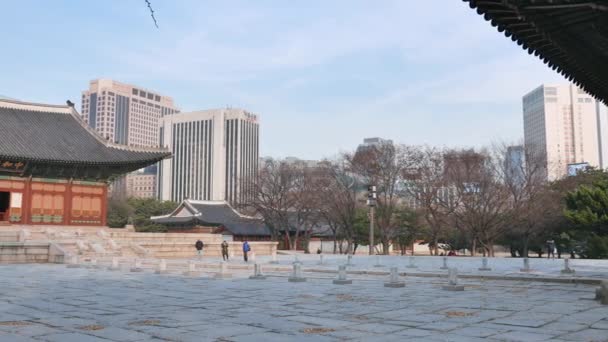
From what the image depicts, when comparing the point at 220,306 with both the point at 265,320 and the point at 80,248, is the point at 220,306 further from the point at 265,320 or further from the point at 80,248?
the point at 80,248

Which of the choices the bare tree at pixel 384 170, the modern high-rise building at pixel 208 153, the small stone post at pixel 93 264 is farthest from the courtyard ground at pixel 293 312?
A: the modern high-rise building at pixel 208 153

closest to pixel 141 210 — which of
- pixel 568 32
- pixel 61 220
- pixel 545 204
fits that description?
pixel 61 220

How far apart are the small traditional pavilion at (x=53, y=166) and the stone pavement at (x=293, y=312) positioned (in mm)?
20186

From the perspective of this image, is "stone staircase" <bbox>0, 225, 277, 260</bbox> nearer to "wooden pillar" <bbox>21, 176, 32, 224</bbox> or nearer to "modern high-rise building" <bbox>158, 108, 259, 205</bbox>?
"wooden pillar" <bbox>21, 176, 32, 224</bbox>

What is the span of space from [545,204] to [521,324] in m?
33.2

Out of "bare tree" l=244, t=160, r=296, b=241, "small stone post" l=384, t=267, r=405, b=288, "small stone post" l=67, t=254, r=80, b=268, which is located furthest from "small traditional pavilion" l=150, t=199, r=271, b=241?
"small stone post" l=384, t=267, r=405, b=288

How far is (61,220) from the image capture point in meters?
35.3

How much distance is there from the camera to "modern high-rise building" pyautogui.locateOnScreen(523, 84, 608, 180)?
3563 inches

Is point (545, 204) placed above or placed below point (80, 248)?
above

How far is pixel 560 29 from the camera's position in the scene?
859cm

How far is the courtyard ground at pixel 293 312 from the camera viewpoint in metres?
7.43

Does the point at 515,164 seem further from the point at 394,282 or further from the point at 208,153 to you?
the point at 208,153

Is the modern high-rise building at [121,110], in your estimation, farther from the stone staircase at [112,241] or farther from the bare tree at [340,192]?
the stone staircase at [112,241]

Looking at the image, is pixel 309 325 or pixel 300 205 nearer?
pixel 309 325
